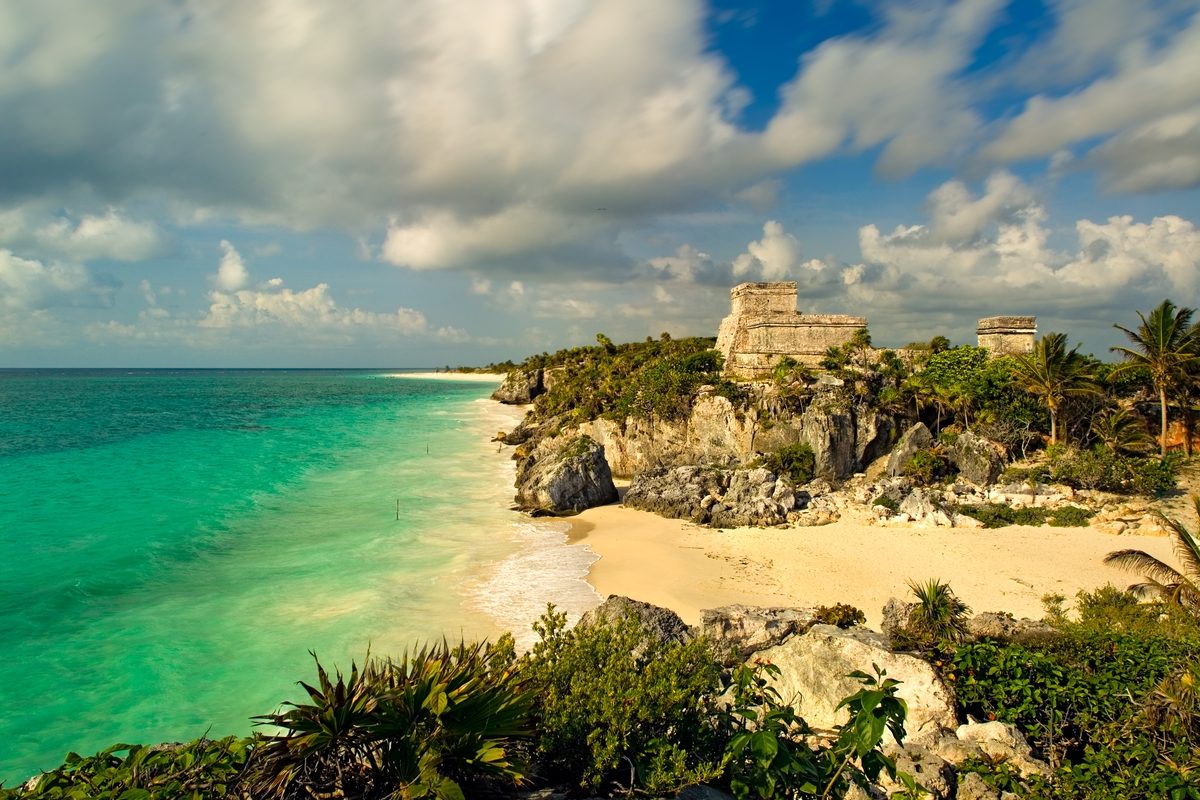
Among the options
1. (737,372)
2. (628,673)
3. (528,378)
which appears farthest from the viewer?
(528,378)

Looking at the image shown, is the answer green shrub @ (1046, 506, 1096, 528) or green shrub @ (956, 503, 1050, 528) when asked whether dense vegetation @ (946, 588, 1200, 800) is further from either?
green shrub @ (1046, 506, 1096, 528)

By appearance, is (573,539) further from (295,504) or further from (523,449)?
(523,449)

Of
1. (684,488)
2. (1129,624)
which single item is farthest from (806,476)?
(1129,624)

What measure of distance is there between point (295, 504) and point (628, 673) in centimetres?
2294

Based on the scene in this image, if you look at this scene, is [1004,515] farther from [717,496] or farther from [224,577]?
[224,577]

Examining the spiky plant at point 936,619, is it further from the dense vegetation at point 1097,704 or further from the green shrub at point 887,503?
the green shrub at point 887,503

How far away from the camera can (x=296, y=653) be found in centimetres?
1184

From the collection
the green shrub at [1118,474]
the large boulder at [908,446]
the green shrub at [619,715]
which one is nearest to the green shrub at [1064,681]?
the green shrub at [619,715]

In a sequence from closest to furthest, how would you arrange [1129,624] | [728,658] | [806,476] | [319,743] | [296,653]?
[319,743] → [728,658] → [1129,624] → [296,653] → [806,476]

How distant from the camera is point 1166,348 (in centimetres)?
2073

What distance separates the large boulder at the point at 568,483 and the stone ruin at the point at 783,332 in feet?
29.3

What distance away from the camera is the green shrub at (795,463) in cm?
2275

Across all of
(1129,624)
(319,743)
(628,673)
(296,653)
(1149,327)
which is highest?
(1149,327)

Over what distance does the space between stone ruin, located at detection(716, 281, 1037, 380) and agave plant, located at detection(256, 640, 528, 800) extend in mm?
24366
